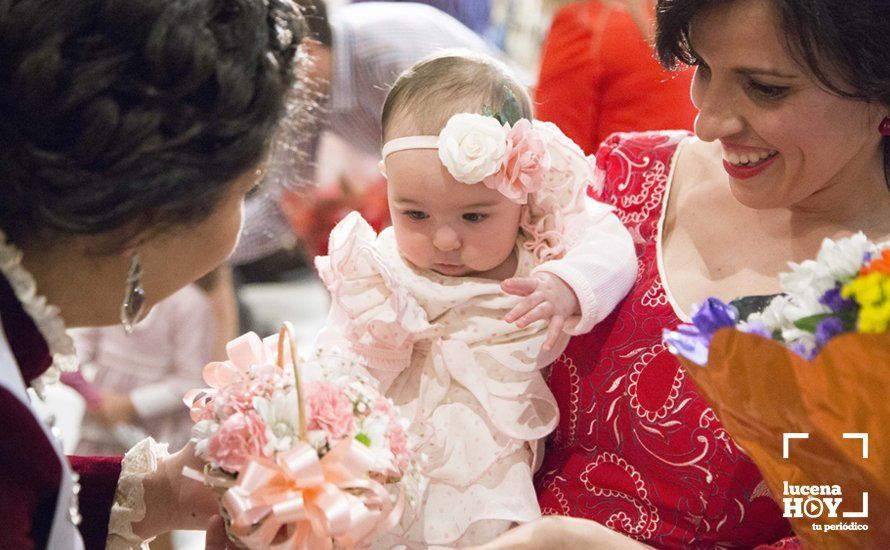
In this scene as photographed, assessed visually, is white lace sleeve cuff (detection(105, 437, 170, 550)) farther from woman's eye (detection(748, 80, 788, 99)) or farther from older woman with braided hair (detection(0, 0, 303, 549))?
woman's eye (detection(748, 80, 788, 99))

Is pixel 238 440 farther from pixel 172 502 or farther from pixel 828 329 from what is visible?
pixel 828 329

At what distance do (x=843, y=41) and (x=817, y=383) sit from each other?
0.57 meters

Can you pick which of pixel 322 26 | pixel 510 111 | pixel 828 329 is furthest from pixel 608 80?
pixel 828 329

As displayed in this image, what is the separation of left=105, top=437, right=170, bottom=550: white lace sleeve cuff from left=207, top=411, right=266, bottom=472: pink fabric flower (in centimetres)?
34

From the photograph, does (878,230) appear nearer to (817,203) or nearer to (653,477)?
(817,203)

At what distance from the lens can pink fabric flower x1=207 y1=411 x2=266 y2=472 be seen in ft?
4.58

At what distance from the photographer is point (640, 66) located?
8.93 feet

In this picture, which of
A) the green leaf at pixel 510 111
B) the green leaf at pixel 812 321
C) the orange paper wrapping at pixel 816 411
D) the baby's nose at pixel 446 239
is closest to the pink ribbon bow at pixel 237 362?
the baby's nose at pixel 446 239

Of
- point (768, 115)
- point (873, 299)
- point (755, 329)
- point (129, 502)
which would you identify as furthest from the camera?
point (129, 502)

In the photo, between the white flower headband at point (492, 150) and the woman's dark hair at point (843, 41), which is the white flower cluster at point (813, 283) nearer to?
the woman's dark hair at point (843, 41)

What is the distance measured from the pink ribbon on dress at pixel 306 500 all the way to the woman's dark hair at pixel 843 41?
793 mm

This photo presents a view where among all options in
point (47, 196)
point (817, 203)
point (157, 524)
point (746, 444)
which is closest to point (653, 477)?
point (746, 444)

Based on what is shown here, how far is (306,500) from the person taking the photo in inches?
54.0

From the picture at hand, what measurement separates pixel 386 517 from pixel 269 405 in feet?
0.68
